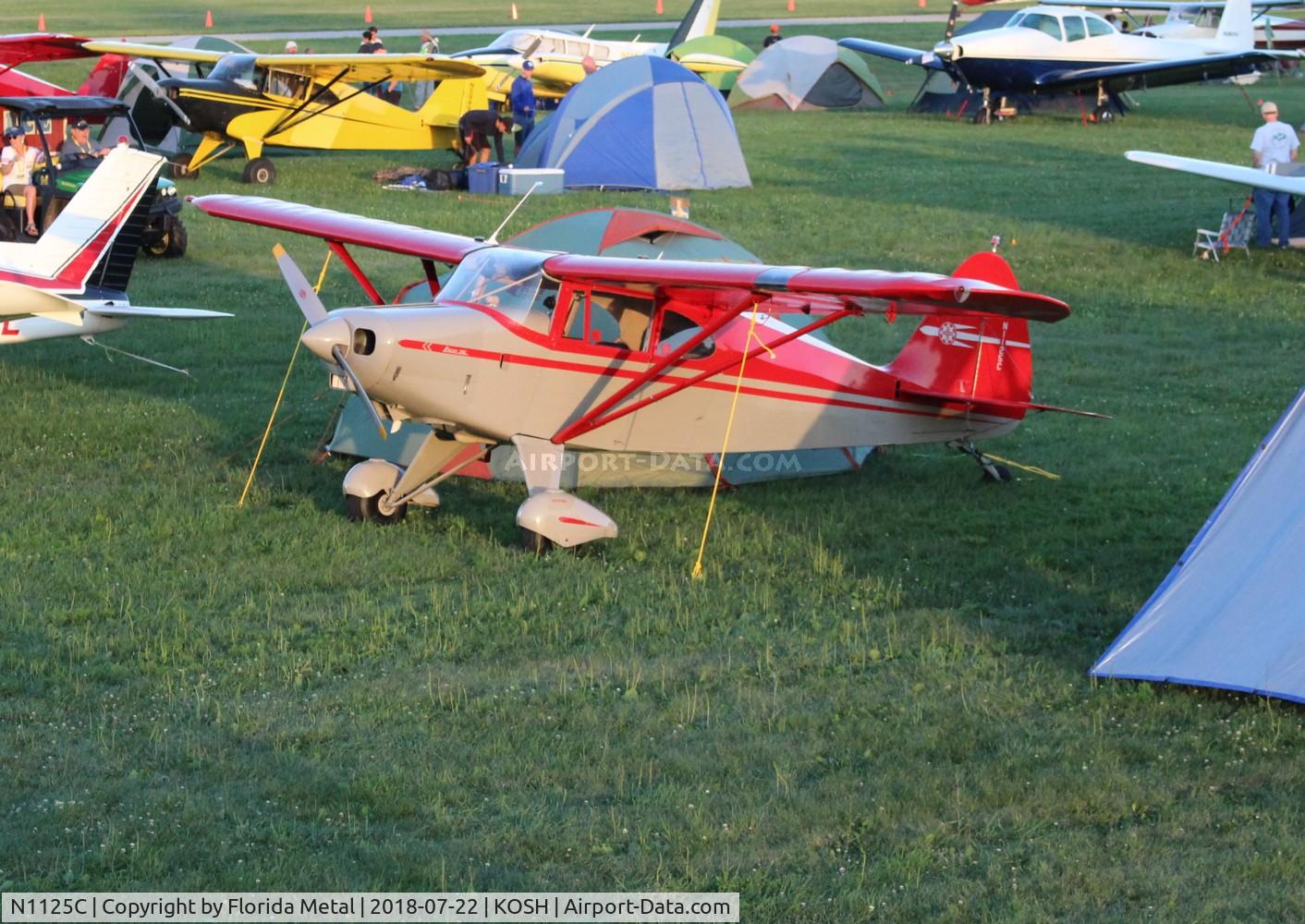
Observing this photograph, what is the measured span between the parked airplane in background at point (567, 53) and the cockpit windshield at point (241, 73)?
9.01m

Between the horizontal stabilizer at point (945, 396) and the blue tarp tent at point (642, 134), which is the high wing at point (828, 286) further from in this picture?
the blue tarp tent at point (642, 134)

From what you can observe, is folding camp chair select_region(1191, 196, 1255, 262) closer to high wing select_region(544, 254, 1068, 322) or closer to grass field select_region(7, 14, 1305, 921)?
grass field select_region(7, 14, 1305, 921)

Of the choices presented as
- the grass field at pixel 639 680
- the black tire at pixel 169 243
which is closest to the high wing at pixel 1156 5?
the black tire at pixel 169 243

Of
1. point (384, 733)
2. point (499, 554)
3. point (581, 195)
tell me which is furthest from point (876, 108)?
point (384, 733)

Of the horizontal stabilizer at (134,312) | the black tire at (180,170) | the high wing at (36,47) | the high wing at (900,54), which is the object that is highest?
the high wing at (36,47)

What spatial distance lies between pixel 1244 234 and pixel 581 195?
924 centimetres

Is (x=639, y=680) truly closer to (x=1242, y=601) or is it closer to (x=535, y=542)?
(x=535, y=542)

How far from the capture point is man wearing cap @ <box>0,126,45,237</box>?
17.7 meters

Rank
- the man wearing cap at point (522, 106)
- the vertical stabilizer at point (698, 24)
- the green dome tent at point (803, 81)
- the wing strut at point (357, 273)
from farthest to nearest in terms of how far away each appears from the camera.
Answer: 1. the vertical stabilizer at point (698, 24)
2. the green dome tent at point (803, 81)
3. the man wearing cap at point (522, 106)
4. the wing strut at point (357, 273)

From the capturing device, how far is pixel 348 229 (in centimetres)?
1141

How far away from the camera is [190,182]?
24641 mm

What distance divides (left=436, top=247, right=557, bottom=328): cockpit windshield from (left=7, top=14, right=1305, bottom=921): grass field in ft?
4.71

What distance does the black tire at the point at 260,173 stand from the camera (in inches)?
978

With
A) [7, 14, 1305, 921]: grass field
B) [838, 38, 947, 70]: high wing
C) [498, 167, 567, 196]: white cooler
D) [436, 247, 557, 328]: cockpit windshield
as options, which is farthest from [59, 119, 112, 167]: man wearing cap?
[838, 38, 947, 70]: high wing
